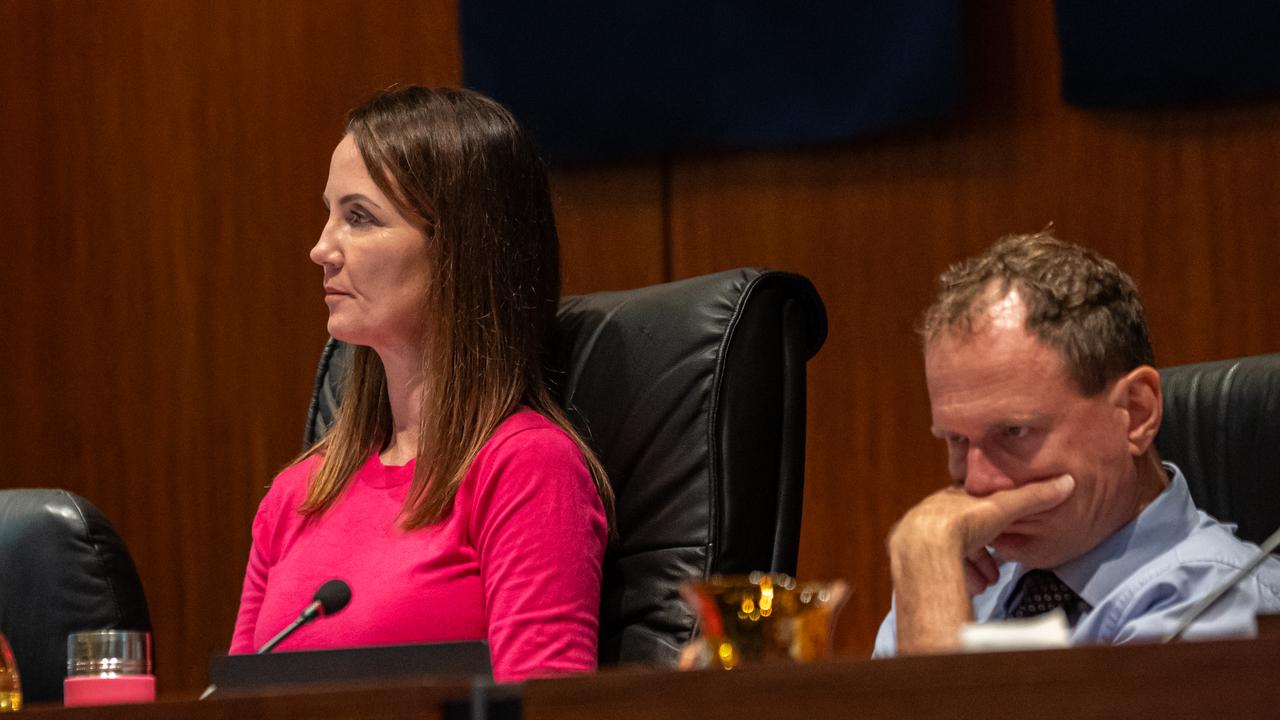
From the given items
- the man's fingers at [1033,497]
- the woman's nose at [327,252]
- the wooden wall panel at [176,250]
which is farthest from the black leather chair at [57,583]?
the man's fingers at [1033,497]

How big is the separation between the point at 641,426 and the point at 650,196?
2.99 ft

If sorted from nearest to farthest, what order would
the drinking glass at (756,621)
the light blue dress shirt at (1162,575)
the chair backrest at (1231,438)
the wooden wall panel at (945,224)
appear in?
the drinking glass at (756,621) < the light blue dress shirt at (1162,575) < the chair backrest at (1231,438) < the wooden wall panel at (945,224)

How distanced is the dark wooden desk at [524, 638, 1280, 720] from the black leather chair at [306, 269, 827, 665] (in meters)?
0.95

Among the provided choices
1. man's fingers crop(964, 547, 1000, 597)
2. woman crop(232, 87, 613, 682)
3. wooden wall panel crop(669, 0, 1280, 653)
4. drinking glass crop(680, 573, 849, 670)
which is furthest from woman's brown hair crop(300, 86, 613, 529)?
drinking glass crop(680, 573, 849, 670)

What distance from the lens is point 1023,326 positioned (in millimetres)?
1363

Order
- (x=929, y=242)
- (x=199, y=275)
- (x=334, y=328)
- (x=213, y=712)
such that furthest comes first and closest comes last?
1. (x=199, y=275)
2. (x=929, y=242)
3. (x=334, y=328)
4. (x=213, y=712)

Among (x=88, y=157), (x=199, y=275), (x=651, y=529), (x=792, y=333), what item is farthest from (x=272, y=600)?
(x=88, y=157)

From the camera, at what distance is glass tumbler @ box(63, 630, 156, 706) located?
1.16 meters

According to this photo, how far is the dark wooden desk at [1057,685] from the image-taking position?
65cm

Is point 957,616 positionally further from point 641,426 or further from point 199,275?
point 199,275

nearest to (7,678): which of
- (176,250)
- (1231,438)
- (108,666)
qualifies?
(108,666)

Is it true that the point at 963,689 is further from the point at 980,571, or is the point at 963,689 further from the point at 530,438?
the point at 530,438

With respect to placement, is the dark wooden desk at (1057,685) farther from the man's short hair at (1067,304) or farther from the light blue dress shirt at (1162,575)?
the man's short hair at (1067,304)

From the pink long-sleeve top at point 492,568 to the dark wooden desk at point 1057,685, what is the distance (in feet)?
2.84
